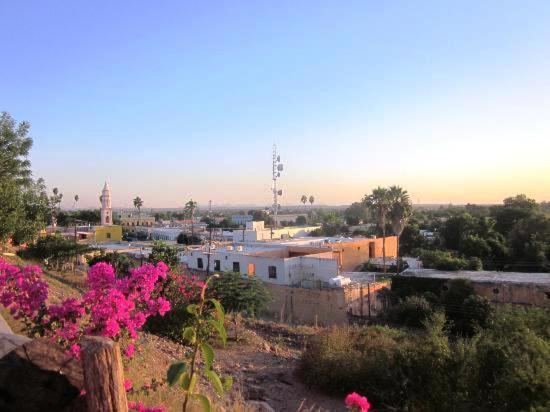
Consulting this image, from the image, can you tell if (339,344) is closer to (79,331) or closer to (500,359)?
(500,359)

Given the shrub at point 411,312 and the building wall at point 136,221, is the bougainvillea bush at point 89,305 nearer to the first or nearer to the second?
the shrub at point 411,312

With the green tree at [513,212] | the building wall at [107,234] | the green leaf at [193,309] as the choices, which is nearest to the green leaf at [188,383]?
the green leaf at [193,309]

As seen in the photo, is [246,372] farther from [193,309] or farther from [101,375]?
[101,375]

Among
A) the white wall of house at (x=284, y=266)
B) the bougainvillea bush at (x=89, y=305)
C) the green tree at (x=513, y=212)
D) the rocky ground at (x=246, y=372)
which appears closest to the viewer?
the bougainvillea bush at (x=89, y=305)

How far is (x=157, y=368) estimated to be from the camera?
6.91m

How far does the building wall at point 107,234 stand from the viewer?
167 feet

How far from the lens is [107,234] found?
52.2 metres

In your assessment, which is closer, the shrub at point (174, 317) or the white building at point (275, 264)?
the shrub at point (174, 317)

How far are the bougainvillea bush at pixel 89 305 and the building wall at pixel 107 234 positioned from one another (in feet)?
162

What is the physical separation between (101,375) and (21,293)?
1894mm

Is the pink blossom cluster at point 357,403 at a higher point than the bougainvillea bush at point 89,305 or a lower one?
lower

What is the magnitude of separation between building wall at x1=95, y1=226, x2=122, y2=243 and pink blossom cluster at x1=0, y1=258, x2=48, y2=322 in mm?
49490

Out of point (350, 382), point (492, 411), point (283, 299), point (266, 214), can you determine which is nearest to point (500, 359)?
point (492, 411)

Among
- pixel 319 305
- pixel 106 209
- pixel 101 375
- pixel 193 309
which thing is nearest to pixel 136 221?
pixel 106 209
